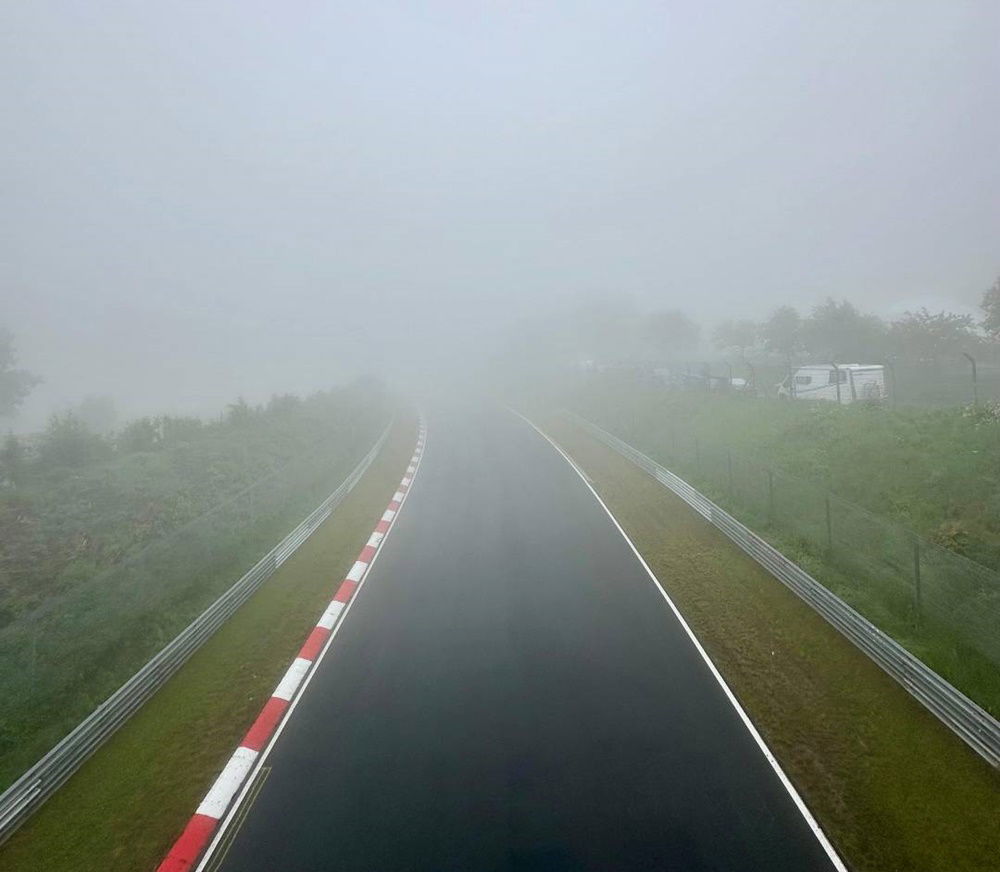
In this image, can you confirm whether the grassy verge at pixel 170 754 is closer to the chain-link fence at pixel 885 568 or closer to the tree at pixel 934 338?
the chain-link fence at pixel 885 568

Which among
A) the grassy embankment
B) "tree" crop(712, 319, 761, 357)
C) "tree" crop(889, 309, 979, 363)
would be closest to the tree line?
"tree" crop(889, 309, 979, 363)

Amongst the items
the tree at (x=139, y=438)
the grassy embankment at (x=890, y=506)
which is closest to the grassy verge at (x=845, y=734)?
the grassy embankment at (x=890, y=506)

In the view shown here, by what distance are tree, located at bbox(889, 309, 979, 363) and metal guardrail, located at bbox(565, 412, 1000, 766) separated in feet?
104

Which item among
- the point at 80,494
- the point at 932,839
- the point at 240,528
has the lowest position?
the point at 932,839

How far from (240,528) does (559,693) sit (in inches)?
471

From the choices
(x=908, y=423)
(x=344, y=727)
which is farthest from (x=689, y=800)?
(x=908, y=423)

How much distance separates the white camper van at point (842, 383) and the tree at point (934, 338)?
9777mm

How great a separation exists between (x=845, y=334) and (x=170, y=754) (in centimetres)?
5030

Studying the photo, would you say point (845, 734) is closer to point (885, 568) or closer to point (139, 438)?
point (885, 568)

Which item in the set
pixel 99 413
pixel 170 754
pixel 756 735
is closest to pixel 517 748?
pixel 756 735

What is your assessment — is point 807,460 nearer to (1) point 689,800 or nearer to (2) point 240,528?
(1) point 689,800

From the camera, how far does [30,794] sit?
7547 millimetres

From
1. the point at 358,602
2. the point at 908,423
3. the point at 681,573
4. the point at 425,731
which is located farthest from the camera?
the point at 908,423

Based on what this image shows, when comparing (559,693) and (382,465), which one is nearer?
(559,693)
